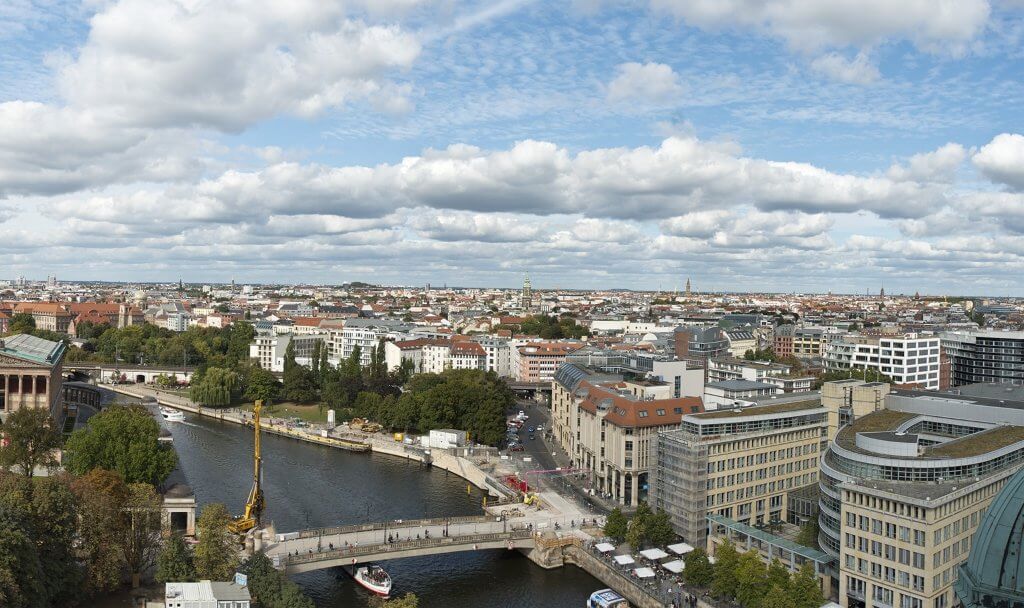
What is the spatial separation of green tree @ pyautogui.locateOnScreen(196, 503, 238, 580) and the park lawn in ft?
160

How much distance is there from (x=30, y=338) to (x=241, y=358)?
1774 inches

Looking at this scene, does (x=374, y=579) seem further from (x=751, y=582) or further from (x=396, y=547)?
(x=751, y=582)

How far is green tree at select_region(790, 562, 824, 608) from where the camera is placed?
35.7 meters

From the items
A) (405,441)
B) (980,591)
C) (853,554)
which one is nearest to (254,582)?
(853,554)

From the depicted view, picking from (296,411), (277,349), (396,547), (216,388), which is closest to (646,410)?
(396,547)

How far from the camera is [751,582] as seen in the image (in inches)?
1474

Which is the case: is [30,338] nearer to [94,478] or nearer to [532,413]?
[94,478]

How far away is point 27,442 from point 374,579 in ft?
80.1

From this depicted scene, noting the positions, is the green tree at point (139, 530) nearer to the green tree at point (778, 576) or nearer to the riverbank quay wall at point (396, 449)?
the riverbank quay wall at point (396, 449)

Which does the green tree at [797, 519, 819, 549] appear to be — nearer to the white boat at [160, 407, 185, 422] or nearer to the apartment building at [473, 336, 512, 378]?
the white boat at [160, 407, 185, 422]

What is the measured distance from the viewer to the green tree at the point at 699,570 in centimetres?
4050

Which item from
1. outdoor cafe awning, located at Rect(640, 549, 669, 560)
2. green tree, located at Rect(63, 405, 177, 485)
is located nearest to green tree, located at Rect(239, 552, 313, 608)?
green tree, located at Rect(63, 405, 177, 485)

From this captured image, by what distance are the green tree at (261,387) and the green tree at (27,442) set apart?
141ft

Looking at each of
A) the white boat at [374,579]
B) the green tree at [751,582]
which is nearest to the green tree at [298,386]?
the white boat at [374,579]
